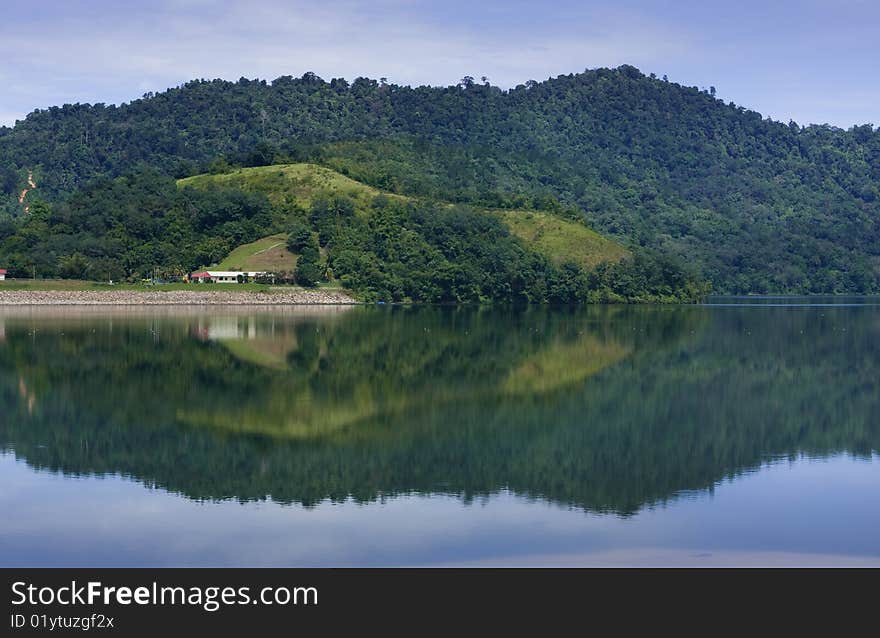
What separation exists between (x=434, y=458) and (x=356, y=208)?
449ft

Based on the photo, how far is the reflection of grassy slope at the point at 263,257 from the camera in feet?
464

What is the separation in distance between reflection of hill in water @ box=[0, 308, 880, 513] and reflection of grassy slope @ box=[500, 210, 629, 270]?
3738 inches

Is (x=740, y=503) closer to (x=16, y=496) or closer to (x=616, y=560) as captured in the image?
(x=616, y=560)

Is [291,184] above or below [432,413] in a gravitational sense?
above

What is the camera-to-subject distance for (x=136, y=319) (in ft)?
291

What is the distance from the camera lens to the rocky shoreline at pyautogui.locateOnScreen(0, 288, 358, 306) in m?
124

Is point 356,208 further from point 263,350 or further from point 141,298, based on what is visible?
point 263,350

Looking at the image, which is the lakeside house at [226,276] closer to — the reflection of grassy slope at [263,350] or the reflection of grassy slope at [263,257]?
the reflection of grassy slope at [263,257]

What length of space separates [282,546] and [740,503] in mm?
9361

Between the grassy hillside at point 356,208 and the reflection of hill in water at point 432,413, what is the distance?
94.5 m

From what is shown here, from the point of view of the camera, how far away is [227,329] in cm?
7519

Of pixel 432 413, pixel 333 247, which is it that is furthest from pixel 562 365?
pixel 333 247

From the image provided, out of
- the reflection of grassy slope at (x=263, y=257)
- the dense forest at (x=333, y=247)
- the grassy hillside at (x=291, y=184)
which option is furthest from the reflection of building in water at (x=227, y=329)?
A: the grassy hillside at (x=291, y=184)

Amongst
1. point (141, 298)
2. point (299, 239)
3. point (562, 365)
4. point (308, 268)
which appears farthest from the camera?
point (299, 239)
